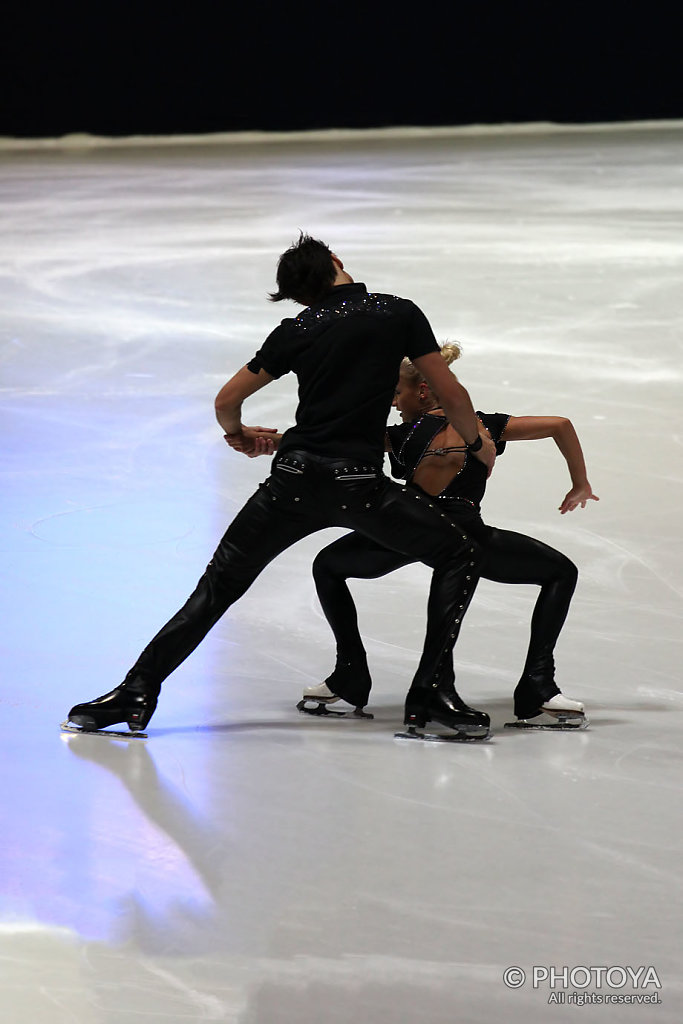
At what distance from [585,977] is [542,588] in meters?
1.23

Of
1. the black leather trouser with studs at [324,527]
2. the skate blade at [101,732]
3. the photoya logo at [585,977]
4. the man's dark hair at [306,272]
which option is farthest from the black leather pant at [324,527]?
the photoya logo at [585,977]

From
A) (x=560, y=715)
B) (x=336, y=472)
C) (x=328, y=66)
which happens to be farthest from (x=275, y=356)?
(x=328, y=66)

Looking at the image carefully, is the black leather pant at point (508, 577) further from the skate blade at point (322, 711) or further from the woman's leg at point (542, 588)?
the skate blade at point (322, 711)

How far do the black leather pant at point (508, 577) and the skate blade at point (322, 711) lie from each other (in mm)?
124

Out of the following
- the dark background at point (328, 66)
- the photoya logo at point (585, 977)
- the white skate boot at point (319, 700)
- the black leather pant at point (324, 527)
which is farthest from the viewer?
the dark background at point (328, 66)

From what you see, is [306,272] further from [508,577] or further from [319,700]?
[319,700]

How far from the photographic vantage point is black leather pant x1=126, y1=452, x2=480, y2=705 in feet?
10.4

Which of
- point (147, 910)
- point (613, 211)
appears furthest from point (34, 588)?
point (613, 211)

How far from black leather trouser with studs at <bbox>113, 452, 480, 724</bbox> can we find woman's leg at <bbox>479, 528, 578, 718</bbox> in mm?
142

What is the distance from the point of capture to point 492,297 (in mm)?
8859

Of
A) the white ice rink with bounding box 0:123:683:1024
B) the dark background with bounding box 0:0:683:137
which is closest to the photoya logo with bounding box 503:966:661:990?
the white ice rink with bounding box 0:123:683:1024

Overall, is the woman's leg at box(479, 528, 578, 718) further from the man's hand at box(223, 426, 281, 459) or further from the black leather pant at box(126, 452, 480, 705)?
the man's hand at box(223, 426, 281, 459)

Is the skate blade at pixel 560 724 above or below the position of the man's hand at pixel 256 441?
below

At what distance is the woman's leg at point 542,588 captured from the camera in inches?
133
